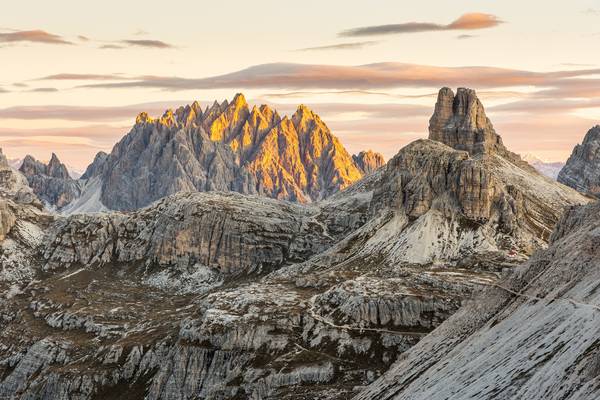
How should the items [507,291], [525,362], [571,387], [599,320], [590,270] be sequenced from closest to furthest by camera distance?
[571,387], [599,320], [525,362], [590,270], [507,291]

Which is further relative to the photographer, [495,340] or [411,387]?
[411,387]

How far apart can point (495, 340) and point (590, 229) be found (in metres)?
27.4

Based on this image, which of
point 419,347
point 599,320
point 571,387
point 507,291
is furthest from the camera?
point 419,347

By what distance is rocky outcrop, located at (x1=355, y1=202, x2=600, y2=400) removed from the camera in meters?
106

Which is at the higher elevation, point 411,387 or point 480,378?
point 480,378

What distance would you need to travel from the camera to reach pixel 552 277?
456ft

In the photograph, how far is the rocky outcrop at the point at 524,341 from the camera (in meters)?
106

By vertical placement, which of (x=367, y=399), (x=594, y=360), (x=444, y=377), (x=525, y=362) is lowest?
(x=367, y=399)

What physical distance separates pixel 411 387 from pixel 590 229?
40.5m

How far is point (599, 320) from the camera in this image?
11075cm

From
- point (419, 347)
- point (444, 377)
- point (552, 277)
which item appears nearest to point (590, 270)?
point (552, 277)

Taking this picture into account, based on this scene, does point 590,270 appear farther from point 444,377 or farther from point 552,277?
point 444,377

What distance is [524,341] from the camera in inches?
4943

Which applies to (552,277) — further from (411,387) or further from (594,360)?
(594,360)
